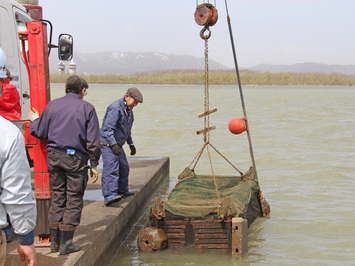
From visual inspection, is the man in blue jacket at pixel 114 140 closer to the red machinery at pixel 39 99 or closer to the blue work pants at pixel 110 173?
the blue work pants at pixel 110 173

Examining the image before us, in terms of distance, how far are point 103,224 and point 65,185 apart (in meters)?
1.13

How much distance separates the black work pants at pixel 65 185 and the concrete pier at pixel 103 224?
0.35 m

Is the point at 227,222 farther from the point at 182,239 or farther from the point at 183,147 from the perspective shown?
the point at 183,147

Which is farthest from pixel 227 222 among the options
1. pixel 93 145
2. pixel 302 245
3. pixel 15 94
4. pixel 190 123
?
pixel 190 123

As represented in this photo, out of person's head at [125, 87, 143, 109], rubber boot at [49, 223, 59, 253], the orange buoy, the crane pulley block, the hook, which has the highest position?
the crane pulley block

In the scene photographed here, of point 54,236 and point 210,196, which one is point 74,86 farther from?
point 210,196

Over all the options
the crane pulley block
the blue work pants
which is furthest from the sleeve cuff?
the crane pulley block

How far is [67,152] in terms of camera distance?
396cm

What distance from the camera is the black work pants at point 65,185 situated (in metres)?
3.96

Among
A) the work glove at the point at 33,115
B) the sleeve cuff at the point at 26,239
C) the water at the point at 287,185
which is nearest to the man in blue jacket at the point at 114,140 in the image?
the water at the point at 287,185

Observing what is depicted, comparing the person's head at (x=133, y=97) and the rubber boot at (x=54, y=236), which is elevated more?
the person's head at (x=133, y=97)

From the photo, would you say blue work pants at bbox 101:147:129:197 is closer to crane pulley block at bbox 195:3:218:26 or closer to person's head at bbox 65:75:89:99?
person's head at bbox 65:75:89:99

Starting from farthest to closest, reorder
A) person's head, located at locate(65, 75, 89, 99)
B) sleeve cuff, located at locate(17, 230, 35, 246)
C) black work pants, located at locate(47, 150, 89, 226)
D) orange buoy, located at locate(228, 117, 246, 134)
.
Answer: orange buoy, located at locate(228, 117, 246, 134) < person's head, located at locate(65, 75, 89, 99) < black work pants, located at locate(47, 150, 89, 226) < sleeve cuff, located at locate(17, 230, 35, 246)

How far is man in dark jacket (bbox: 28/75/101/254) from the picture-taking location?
396 centimetres
